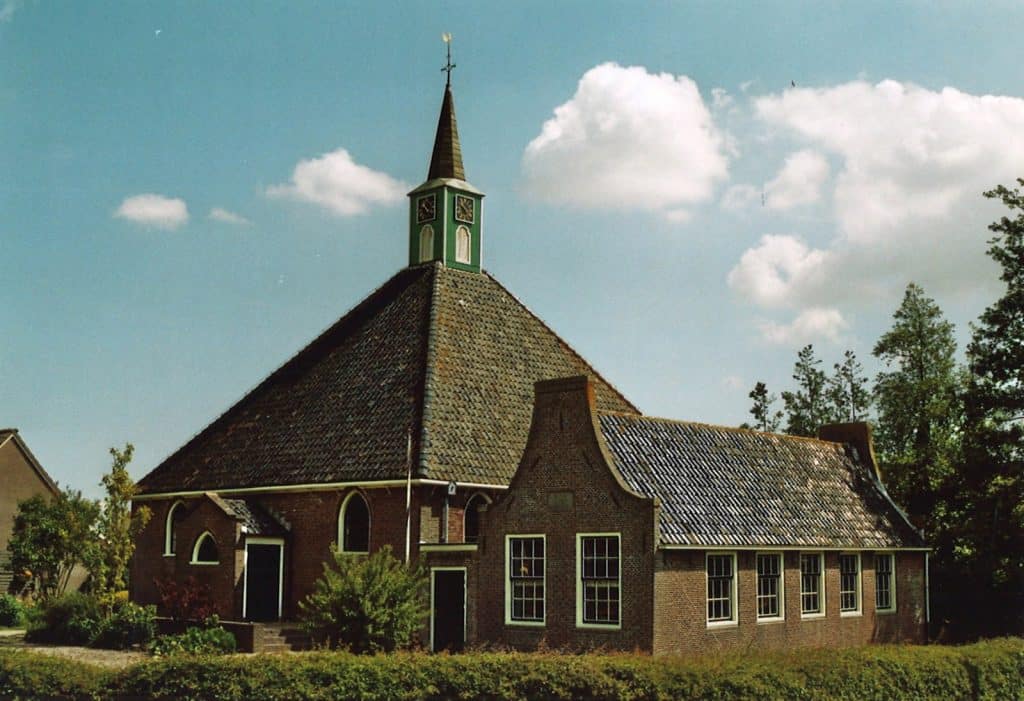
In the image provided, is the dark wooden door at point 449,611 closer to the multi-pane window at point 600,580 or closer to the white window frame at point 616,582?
the white window frame at point 616,582

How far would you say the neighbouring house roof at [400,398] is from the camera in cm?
3528

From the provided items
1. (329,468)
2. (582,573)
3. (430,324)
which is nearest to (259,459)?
(329,468)

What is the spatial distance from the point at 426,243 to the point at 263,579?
14.2 metres

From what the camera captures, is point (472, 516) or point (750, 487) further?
point (472, 516)

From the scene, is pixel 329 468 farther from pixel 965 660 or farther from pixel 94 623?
pixel 965 660

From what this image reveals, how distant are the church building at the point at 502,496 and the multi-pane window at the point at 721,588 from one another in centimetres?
5

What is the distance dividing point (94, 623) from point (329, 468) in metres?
8.31

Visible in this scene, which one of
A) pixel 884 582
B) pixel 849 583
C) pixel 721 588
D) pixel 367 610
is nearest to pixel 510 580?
pixel 367 610

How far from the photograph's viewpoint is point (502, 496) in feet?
97.6

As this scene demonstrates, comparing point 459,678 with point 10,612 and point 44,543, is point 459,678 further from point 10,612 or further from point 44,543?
point 44,543

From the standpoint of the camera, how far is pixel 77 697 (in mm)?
21000

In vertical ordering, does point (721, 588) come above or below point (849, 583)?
above

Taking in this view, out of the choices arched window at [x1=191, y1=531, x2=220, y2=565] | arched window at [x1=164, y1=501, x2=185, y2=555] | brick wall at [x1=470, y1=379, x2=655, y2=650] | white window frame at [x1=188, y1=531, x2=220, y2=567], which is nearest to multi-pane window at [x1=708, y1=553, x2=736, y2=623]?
brick wall at [x1=470, y1=379, x2=655, y2=650]

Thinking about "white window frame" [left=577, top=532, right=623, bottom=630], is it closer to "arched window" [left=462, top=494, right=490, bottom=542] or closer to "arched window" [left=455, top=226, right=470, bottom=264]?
"arched window" [left=462, top=494, right=490, bottom=542]
